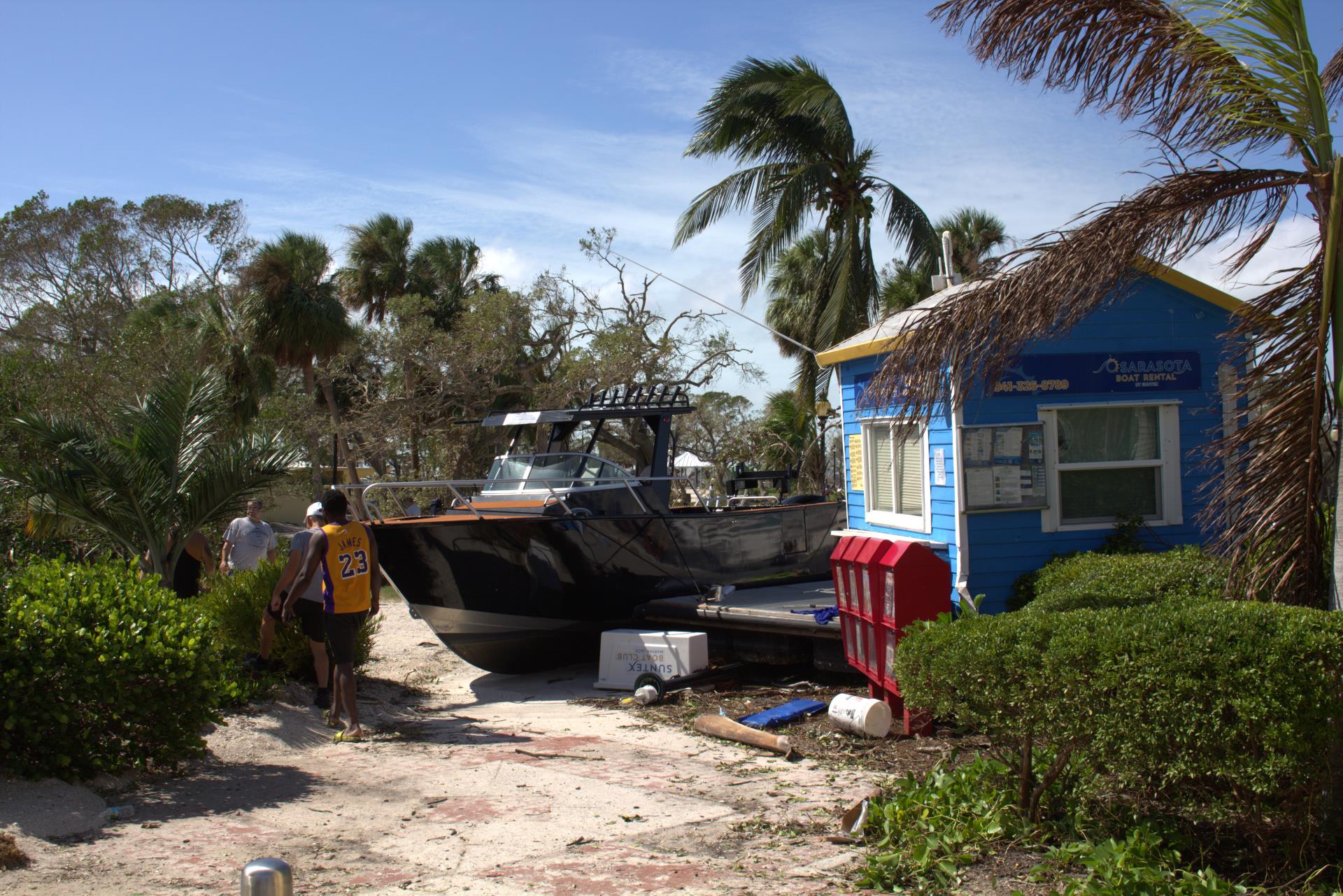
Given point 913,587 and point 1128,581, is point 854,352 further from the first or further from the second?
point 1128,581

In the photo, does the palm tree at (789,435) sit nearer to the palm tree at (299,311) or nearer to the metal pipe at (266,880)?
the palm tree at (299,311)

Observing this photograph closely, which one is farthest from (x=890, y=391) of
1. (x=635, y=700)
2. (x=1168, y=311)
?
(x=635, y=700)

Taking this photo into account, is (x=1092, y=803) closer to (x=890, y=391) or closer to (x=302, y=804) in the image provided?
(x=890, y=391)

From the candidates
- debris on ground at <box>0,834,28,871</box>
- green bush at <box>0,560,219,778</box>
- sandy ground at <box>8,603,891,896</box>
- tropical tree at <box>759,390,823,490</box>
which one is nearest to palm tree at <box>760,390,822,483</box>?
tropical tree at <box>759,390,823,490</box>

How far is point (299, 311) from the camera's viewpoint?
23422mm

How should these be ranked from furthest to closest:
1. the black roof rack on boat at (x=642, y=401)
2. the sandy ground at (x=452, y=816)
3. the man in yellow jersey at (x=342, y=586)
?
the black roof rack on boat at (x=642, y=401) → the man in yellow jersey at (x=342, y=586) → the sandy ground at (x=452, y=816)

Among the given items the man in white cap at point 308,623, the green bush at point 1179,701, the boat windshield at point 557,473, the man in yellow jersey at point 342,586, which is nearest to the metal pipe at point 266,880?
the green bush at point 1179,701

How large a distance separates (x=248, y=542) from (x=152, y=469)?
1.35 meters

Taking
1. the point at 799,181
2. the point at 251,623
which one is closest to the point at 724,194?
the point at 799,181

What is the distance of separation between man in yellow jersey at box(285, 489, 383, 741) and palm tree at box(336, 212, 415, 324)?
21.5m

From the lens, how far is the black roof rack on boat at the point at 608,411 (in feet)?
39.1

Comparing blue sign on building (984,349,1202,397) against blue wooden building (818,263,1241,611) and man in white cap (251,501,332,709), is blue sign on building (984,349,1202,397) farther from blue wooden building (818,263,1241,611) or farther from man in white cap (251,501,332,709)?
man in white cap (251,501,332,709)

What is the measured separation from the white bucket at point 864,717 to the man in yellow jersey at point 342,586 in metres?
3.47

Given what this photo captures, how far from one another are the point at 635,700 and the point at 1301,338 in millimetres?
6137
